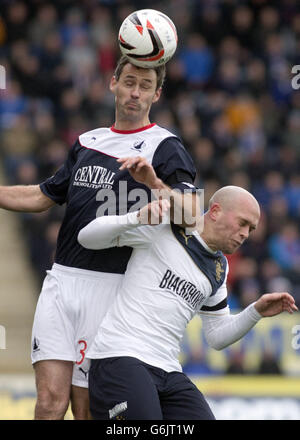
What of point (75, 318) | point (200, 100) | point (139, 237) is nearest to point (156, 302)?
point (139, 237)

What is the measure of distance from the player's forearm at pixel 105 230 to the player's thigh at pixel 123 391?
0.73 meters

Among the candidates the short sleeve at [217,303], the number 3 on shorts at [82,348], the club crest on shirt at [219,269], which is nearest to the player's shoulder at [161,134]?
the club crest on shirt at [219,269]

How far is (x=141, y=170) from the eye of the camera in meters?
5.34

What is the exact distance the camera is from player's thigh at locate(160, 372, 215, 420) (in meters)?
5.59

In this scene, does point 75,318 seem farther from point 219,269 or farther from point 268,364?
point 268,364

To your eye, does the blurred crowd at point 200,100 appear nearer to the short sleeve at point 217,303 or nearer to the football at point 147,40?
the short sleeve at point 217,303

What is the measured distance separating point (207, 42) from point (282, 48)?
4.65 ft

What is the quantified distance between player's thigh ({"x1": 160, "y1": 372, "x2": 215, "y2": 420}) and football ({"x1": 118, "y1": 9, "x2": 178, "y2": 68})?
81.9 inches

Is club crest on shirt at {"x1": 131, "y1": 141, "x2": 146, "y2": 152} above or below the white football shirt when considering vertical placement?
above

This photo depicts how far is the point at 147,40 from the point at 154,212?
1.34m

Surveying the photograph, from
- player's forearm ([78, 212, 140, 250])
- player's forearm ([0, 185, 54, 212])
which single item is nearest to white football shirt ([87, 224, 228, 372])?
player's forearm ([78, 212, 140, 250])

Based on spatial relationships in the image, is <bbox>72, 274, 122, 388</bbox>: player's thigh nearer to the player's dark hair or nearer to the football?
the player's dark hair

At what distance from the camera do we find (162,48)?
19.4 ft
